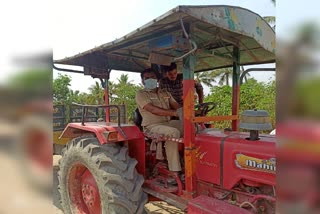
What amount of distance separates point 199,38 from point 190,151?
127cm

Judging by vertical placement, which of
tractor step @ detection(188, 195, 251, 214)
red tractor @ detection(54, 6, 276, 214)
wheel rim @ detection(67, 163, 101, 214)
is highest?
red tractor @ detection(54, 6, 276, 214)

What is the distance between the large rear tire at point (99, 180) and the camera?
2.79 metres

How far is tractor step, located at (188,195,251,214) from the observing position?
2.33m

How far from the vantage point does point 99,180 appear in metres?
2.88

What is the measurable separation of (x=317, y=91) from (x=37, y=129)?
72 centimetres

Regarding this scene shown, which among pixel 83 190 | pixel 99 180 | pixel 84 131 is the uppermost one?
pixel 84 131

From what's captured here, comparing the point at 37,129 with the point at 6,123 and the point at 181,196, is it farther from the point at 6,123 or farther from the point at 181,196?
the point at 181,196

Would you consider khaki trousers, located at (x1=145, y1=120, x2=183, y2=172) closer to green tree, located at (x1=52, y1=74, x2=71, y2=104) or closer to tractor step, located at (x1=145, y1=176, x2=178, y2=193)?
tractor step, located at (x1=145, y1=176, x2=178, y2=193)

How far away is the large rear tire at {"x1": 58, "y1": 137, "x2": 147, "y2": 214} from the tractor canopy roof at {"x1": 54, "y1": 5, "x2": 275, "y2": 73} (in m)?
1.19

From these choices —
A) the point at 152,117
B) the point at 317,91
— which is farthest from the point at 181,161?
the point at 317,91

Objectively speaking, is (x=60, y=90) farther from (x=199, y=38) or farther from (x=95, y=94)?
(x=199, y=38)

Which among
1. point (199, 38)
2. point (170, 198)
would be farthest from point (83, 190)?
point (199, 38)

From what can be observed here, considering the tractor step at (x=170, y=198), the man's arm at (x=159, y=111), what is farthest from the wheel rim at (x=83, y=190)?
the man's arm at (x=159, y=111)

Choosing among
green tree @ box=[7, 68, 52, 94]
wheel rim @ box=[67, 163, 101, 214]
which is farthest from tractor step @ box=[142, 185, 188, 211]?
green tree @ box=[7, 68, 52, 94]
